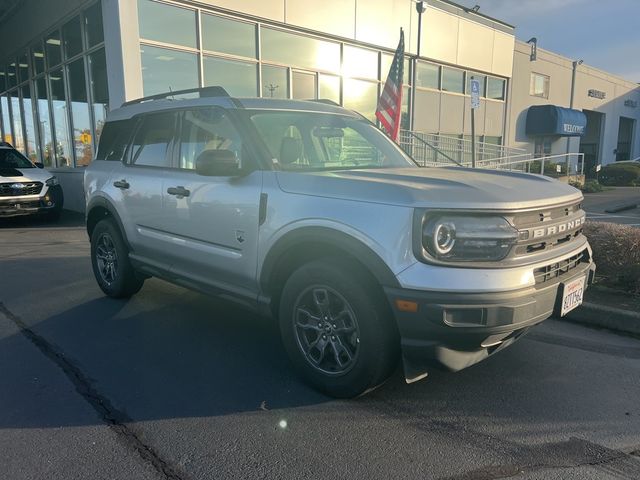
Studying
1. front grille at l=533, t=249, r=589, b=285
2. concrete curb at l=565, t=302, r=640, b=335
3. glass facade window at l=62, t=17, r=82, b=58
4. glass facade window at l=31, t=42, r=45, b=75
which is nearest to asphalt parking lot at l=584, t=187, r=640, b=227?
concrete curb at l=565, t=302, r=640, b=335

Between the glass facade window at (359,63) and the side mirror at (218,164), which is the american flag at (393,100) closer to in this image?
the glass facade window at (359,63)

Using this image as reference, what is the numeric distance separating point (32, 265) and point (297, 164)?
5.21 metres

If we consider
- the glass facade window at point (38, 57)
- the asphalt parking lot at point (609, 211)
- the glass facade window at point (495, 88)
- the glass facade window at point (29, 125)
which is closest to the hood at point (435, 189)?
the asphalt parking lot at point (609, 211)

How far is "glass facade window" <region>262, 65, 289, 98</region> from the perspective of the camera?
12.6m

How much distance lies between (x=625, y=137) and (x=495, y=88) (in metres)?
23.4

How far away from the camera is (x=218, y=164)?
3486 millimetres

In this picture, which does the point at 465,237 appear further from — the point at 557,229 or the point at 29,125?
the point at 29,125

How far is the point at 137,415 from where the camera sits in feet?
9.91

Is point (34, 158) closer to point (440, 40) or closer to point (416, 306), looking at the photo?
point (440, 40)

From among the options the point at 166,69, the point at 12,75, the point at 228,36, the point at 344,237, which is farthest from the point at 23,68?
the point at 344,237

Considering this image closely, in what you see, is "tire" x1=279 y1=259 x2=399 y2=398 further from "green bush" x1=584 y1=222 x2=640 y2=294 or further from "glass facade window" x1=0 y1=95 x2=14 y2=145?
"glass facade window" x1=0 y1=95 x2=14 y2=145

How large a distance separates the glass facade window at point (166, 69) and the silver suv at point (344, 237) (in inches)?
260

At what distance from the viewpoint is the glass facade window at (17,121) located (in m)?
17.4

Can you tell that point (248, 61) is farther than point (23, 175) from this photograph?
Yes
